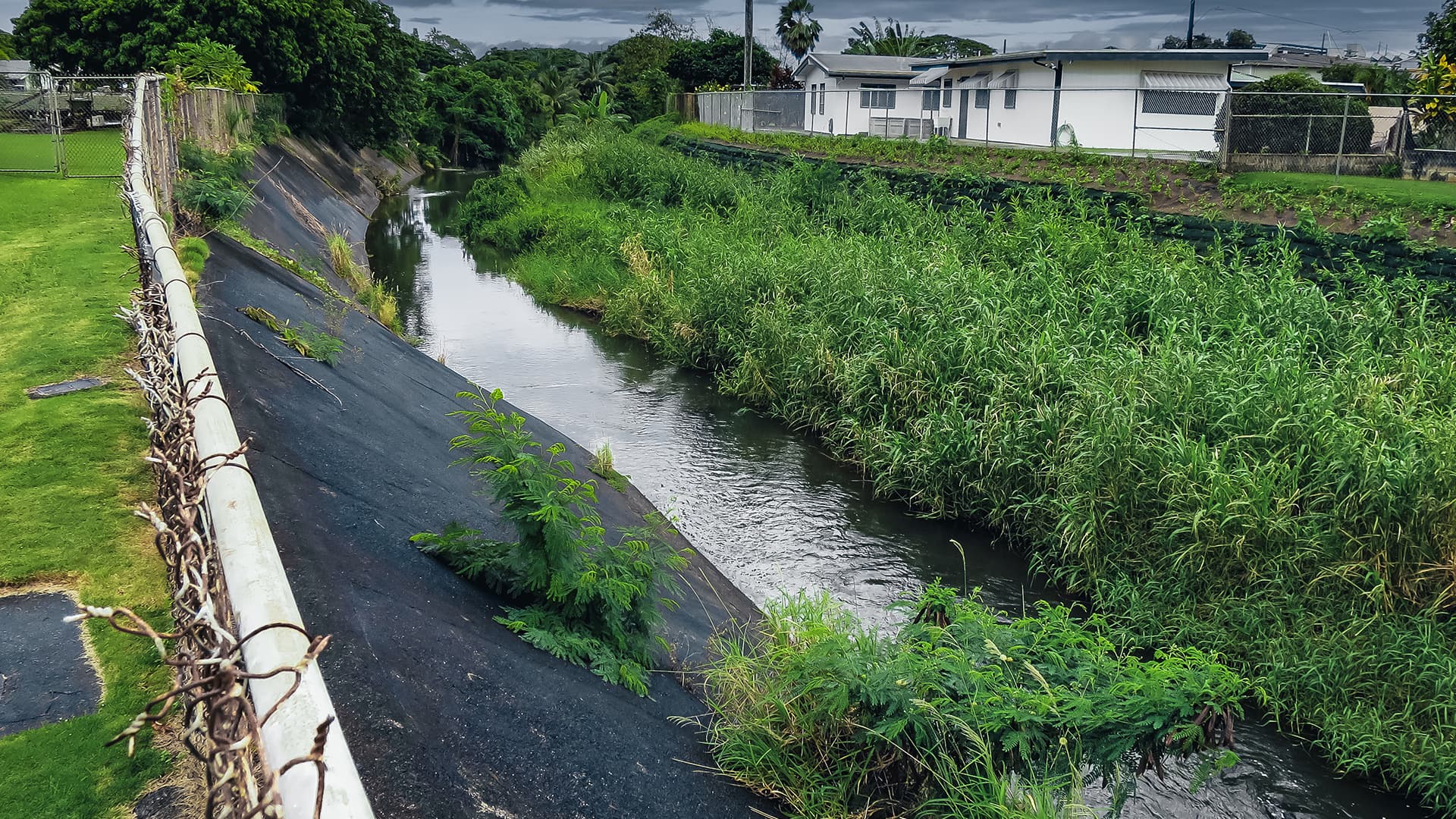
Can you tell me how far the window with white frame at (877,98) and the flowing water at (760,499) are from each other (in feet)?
57.6

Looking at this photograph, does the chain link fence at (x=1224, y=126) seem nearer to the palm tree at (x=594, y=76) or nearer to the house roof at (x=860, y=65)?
the house roof at (x=860, y=65)

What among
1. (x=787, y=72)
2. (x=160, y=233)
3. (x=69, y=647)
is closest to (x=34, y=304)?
(x=160, y=233)

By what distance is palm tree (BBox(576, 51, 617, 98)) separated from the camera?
71812 millimetres

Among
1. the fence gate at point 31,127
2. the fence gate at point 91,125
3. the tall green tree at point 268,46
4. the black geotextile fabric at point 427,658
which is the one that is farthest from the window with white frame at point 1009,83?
the black geotextile fabric at point 427,658

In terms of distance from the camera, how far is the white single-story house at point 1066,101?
20672mm

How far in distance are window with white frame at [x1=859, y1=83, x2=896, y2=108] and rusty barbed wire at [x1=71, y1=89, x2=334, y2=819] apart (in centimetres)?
3021

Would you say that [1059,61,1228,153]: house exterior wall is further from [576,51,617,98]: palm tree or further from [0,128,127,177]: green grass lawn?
[576,51,617,98]: palm tree

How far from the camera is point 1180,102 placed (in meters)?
20.6

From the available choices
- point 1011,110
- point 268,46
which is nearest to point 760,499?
point 1011,110

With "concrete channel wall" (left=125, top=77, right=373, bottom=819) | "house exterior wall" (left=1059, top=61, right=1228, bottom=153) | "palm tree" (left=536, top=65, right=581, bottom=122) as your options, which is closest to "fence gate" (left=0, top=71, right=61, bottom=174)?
"concrete channel wall" (left=125, top=77, right=373, bottom=819)

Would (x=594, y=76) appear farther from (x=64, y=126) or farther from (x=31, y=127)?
(x=64, y=126)

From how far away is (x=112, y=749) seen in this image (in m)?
3.32

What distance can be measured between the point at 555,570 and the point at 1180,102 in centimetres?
1942

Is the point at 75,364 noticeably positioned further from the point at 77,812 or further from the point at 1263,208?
the point at 1263,208
